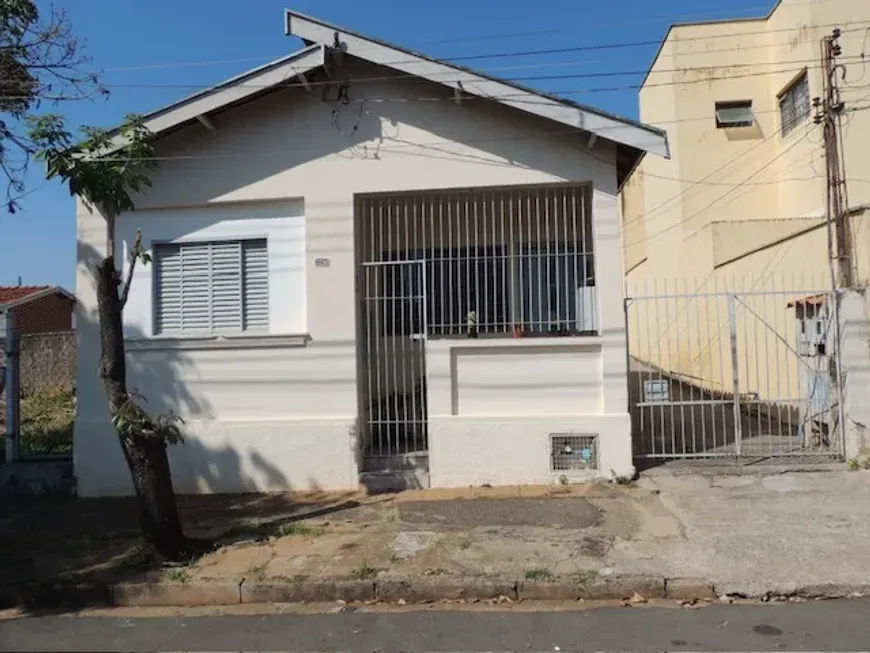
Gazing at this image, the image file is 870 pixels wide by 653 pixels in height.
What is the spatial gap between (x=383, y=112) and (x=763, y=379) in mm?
7406

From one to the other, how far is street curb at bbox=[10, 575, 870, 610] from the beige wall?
856 centimetres

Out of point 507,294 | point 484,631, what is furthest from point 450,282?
point 484,631

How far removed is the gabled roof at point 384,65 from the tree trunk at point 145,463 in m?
2.69

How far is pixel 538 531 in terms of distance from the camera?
581cm

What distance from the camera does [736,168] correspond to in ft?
55.8

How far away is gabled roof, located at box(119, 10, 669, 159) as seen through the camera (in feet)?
23.5

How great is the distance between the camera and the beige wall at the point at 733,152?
45.5ft

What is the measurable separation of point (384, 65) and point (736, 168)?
12.7 meters

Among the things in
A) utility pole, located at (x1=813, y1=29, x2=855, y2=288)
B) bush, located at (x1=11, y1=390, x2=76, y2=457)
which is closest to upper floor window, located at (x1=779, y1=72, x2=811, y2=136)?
utility pole, located at (x1=813, y1=29, x2=855, y2=288)

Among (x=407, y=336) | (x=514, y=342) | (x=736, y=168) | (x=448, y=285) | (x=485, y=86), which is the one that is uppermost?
(x=736, y=168)

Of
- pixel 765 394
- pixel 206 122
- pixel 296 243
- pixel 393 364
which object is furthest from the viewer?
pixel 765 394

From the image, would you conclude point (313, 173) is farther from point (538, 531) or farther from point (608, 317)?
point (538, 531)

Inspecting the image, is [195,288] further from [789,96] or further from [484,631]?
[789,96]

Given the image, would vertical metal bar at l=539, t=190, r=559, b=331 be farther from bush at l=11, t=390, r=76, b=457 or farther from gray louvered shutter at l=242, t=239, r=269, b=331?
bush at l=11, t=390, r=76, b=457
